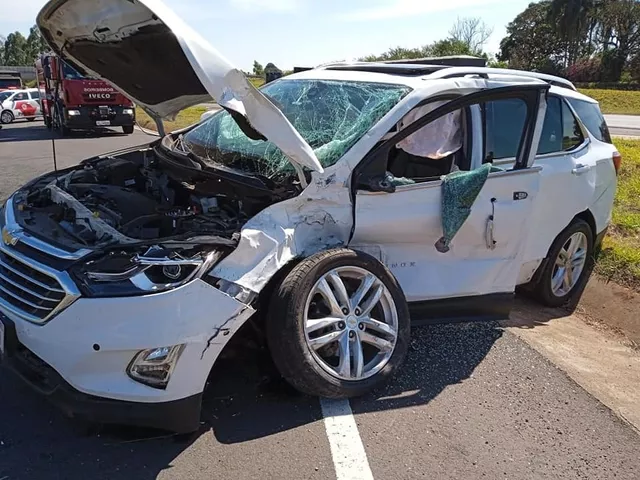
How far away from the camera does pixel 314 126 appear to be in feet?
12.9

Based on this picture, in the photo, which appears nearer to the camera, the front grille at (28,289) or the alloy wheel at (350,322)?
the front grille at (28,289)

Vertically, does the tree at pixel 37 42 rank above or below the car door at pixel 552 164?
above

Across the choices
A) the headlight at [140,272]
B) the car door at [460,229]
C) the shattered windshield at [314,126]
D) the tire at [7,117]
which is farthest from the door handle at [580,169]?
the tire at [7,117]

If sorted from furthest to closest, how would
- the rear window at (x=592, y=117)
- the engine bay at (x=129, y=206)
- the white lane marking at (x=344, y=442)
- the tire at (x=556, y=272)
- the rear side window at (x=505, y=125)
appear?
the rear window at (x=592, y=117) < the tire at (x=556, y=272) < the rear side window at (x=505, y=125) < the engine bay at (x=129, y=206) < the white lane marking at (x=344, y=442)

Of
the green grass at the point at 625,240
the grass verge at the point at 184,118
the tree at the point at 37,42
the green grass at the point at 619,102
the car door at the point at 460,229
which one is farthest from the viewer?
the green grass at the point at 619,102

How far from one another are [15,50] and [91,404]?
360 feet

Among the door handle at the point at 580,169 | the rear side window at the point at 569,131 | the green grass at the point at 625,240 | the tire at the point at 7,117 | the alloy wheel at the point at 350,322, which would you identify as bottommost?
the tire at the point at 7,117

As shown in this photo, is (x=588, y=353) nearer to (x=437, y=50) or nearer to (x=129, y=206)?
(x=129, y=206)

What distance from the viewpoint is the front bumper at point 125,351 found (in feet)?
8.79

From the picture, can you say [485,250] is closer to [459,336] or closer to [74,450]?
[459,336]

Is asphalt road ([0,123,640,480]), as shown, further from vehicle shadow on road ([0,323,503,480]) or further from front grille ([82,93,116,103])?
front grille ([82,93,116,103])

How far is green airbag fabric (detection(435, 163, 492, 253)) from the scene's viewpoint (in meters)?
3.69

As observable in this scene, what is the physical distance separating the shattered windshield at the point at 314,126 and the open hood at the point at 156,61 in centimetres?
29

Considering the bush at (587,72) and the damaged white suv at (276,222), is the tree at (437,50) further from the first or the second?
the damaged white suv at (276,222)
